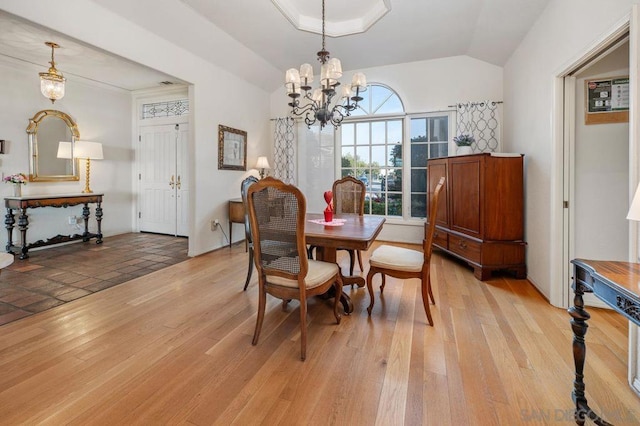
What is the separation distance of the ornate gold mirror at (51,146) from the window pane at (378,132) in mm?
4939

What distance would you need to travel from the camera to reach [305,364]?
5.97ft

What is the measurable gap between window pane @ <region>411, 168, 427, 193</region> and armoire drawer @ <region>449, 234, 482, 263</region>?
4.18ft

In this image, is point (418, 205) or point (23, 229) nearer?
point (23, 229)

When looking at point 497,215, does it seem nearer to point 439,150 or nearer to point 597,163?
point 597,163

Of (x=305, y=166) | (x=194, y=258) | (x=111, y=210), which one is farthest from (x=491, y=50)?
(x=111, y=210)

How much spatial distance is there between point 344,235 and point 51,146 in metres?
5.17

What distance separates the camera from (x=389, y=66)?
504 centimetres

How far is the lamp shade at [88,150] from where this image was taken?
475 centimetres

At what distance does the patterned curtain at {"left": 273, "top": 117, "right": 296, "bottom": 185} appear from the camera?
5730mm

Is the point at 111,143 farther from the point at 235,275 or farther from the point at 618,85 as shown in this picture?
the point at 618,85

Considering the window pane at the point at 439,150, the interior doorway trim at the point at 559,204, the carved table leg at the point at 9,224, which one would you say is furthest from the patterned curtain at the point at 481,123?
the carved table leg at the point at 9,224

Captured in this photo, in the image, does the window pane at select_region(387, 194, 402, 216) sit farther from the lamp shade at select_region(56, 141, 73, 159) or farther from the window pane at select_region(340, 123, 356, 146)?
the lamp shade at select_region(56, 141, 73, 159)

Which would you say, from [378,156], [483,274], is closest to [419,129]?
[378,156]

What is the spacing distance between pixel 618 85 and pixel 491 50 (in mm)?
2010
